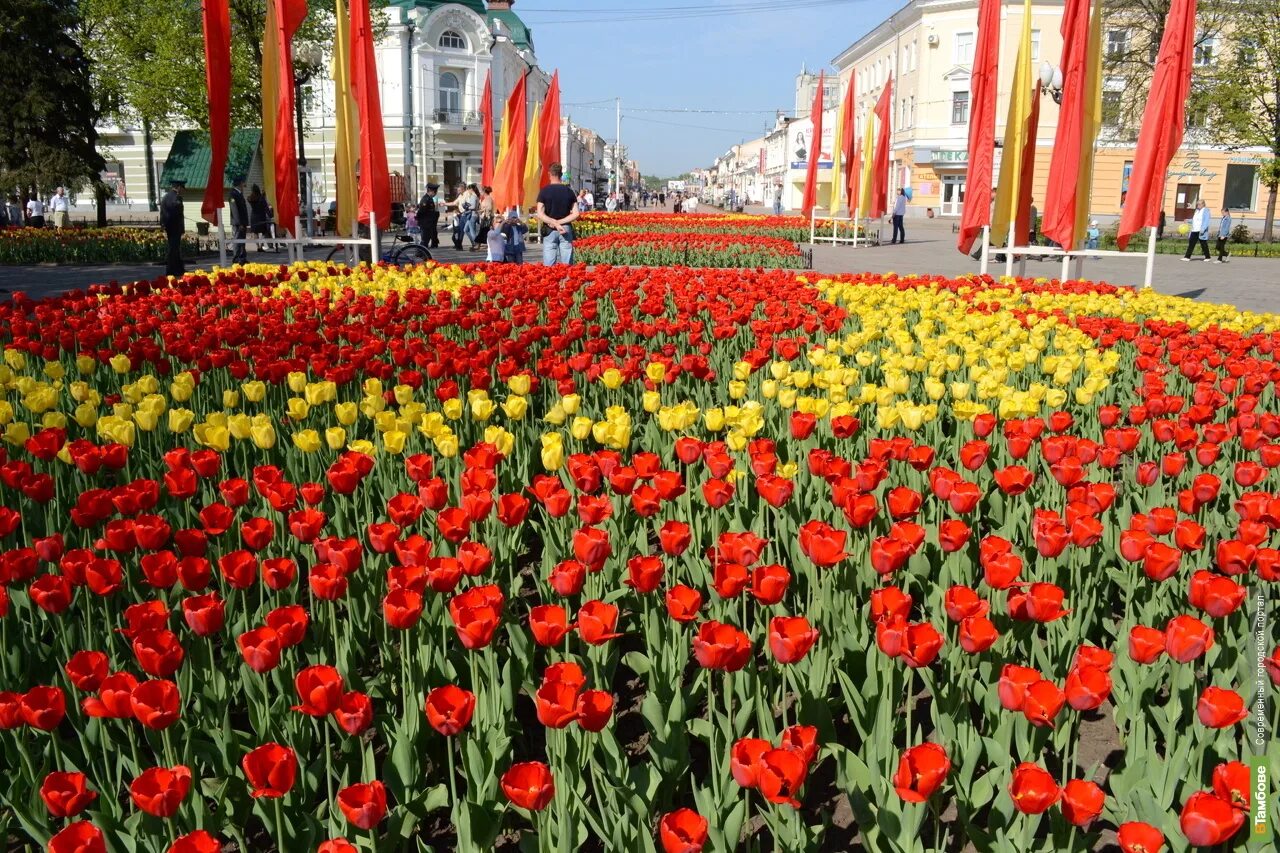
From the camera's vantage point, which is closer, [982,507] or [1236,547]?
[1236,547]

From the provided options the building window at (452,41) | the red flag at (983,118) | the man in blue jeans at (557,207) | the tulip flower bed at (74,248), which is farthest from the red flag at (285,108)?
the building window at (452,41)

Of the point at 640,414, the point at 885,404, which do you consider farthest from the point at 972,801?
the point at 640,414

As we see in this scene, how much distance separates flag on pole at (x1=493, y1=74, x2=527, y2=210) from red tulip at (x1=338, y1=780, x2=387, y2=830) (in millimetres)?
19288

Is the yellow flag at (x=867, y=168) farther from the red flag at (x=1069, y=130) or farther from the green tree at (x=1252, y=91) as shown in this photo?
the red flag at (x=1069, y=130)

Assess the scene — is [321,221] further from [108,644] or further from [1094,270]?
[108,644]

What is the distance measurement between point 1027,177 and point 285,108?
8.36 metres

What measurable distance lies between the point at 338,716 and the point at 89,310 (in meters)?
5.64

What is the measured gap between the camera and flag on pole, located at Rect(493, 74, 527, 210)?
20.2m

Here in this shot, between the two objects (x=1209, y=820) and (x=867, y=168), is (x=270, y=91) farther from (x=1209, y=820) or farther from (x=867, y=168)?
(x=867, y=168)

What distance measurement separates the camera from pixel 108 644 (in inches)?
99.7

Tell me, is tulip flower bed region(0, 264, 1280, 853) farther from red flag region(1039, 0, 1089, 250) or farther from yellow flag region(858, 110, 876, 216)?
yellow flag region(858, 110, 876, 216)

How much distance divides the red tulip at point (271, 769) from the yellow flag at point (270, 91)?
11215mm

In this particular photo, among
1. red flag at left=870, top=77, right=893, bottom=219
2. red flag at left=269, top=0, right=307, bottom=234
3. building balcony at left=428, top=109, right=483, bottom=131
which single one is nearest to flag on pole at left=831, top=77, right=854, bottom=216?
red flag at left=870, top=77, right=893, bottom=219

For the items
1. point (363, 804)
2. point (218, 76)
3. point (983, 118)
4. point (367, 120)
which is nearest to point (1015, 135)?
point (983, 118)
